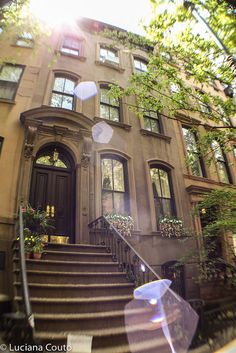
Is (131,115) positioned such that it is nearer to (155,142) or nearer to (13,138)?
(155,142)

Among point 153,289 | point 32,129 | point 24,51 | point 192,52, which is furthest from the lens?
point 24,51

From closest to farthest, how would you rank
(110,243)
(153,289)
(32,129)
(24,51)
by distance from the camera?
(153,289)
(110,243)
(32,129)
(24,51)

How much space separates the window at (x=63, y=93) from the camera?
363 inches

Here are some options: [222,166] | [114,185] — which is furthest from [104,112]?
[222,166]

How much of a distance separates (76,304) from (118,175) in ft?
17.1

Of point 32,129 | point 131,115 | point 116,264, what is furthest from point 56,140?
point 116,264

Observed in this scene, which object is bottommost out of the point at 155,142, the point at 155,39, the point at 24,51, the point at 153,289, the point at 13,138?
the point at 153,289

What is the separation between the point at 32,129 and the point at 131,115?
4520 millimetres

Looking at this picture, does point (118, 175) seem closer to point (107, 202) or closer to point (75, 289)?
point (107, 202)

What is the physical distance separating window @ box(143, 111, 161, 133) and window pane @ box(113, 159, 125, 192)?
8.62 ft

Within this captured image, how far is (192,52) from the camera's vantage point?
7.99 m

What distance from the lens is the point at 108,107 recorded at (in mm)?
10172

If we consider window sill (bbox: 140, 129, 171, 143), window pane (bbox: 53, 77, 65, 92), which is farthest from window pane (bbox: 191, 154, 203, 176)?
window pane (bbox: 53, 77, 65, 92)

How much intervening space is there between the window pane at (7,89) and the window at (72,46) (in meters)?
3.54
